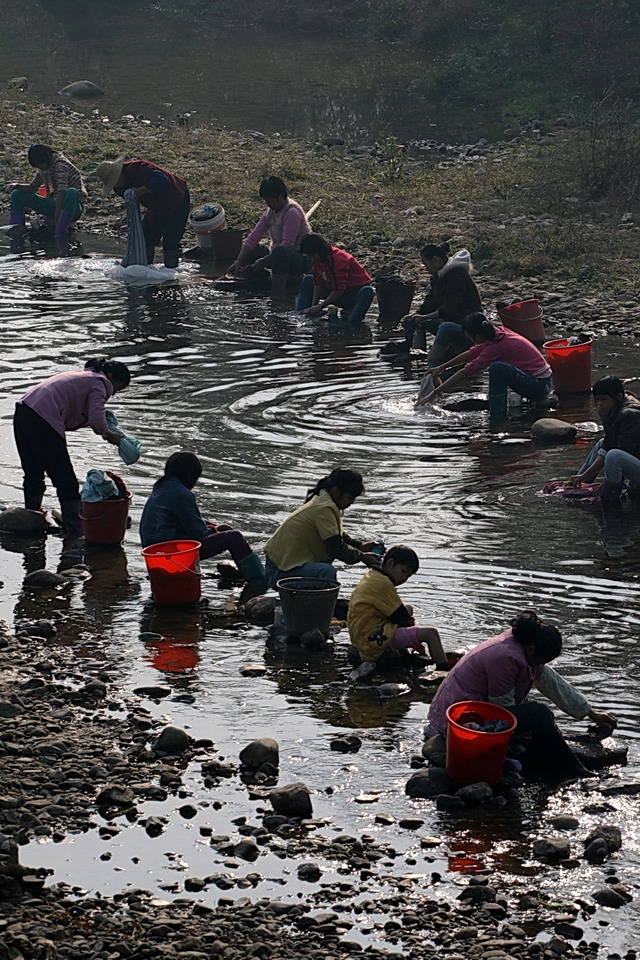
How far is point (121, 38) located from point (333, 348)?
29.7 m

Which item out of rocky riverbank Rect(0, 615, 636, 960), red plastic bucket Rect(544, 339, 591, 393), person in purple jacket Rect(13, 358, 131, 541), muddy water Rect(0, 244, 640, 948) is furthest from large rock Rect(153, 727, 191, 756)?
red plastic bucket Rect(544, 339, 591, 393)

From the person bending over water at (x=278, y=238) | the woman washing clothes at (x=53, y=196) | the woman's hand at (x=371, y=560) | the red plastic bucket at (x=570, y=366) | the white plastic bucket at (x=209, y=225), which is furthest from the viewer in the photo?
the woman washing clothes at (x=53, y=196)

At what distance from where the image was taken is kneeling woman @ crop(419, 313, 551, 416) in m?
12.5

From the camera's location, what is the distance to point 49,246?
2161cm

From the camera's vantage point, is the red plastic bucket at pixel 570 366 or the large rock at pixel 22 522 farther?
the red plastic bucket at pixel 570 366

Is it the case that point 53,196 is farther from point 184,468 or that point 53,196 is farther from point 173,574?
point 173,574

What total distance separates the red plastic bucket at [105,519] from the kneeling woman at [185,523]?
1.98 ft

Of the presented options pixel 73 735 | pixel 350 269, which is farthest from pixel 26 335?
pixel 73 735

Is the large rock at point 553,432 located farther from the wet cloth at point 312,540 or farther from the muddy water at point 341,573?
the wet cloth at point 312,540

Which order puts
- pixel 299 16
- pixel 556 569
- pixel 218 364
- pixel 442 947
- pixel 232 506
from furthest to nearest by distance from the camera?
pixel 299 16 < pixel 218 364 < pixel 232 506 < pixel 556 569 < pixel 442 947

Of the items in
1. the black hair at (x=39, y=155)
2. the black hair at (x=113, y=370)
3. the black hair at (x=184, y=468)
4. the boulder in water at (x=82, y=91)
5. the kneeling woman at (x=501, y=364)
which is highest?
the boulder in water at (x=82, y=91)

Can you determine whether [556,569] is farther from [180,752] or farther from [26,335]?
[26,335]

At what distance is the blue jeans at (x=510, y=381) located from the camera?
41.0 feet

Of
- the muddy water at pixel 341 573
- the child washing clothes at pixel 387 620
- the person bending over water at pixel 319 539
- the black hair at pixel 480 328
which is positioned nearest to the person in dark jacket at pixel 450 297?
the muddy water at pixel 341 573
